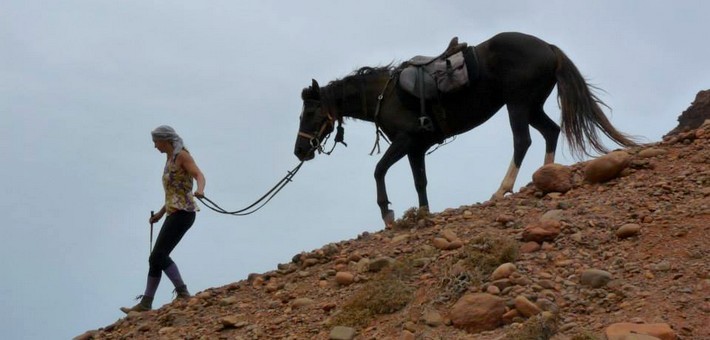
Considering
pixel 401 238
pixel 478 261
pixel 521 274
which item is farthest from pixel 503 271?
pixel 401 238

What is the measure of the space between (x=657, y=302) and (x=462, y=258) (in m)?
1.86

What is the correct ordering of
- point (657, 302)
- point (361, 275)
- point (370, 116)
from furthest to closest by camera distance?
point (370, 116) < point (361, 275) < point (657, 302)

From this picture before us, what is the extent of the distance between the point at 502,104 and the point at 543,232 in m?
3.40

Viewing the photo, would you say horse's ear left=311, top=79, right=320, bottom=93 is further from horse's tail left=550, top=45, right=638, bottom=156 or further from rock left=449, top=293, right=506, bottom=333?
rock left=449, top=293, right=506, bottom=333

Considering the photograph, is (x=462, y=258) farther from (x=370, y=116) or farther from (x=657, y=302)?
(x=370, y=116)

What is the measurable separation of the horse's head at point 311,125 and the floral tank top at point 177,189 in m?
2.60

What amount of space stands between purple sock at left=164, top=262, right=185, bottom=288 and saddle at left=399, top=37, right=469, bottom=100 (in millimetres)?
3121

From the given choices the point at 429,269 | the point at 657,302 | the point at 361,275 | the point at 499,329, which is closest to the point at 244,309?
the point at 361,275

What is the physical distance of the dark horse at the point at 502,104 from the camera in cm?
1170

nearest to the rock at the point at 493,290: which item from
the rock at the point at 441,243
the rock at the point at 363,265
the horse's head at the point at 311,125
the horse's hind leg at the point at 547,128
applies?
the rock at the point at 441,243

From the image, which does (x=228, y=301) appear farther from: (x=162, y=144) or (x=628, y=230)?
(x=628, y=230)

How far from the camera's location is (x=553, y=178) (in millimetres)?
10430

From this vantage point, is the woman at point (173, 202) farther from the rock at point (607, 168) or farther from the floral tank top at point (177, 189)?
the rock at point (607, 168)

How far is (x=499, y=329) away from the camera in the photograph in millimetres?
7578
